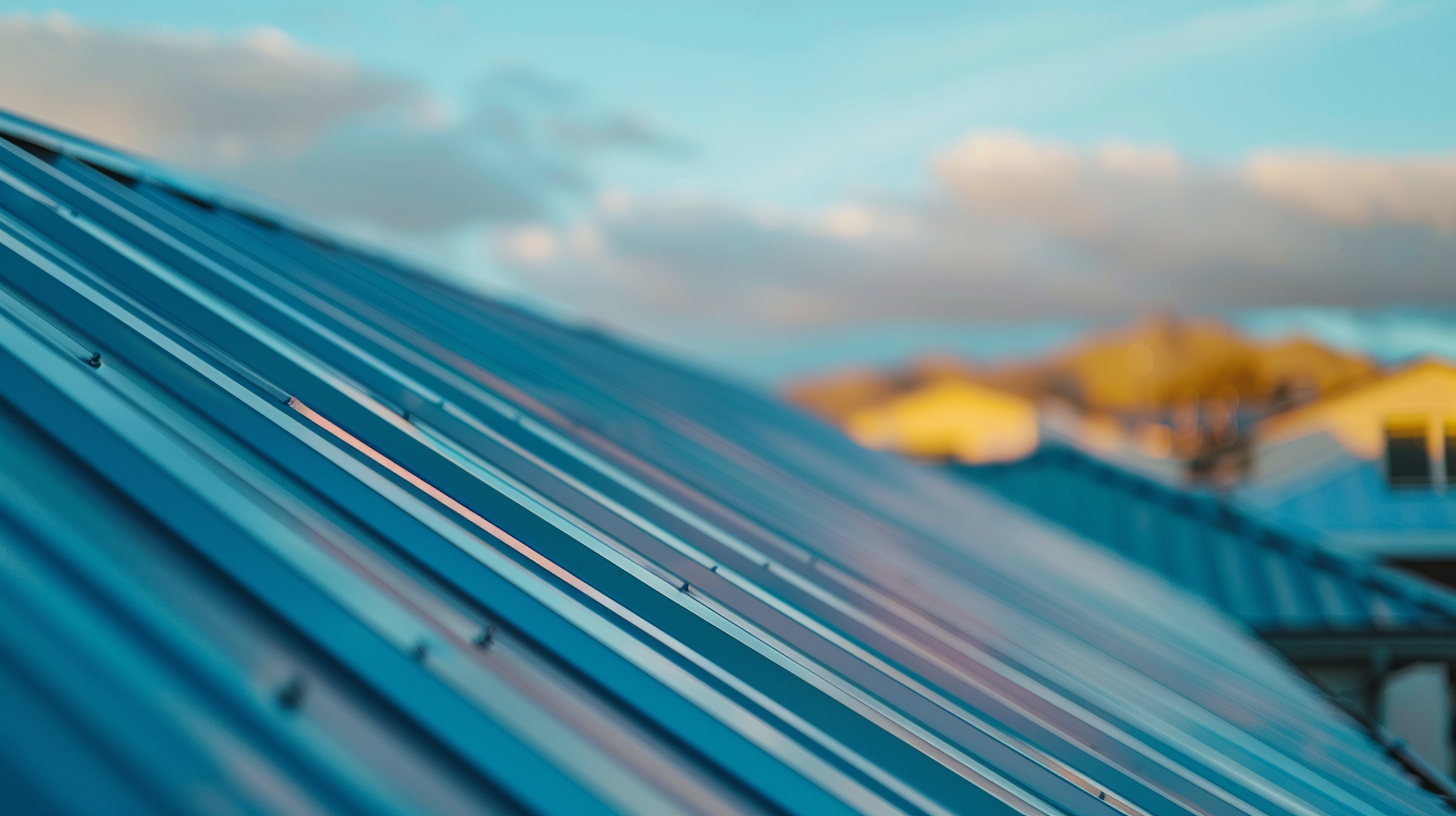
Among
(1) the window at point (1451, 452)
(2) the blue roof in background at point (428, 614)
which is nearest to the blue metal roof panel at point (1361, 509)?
(1) the window at point (1451, 452)

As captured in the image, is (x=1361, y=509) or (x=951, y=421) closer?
(x=1361, y=509)

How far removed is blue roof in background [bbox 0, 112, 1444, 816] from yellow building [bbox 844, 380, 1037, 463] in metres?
45.1

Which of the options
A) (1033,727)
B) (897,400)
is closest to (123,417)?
(1033,727)

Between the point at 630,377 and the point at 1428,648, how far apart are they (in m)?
9.02

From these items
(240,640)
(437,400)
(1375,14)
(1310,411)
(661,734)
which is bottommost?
(240,640)

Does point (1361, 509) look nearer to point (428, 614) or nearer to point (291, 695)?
point (428, 614)

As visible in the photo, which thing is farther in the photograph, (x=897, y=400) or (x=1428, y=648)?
(x=897, y=400)

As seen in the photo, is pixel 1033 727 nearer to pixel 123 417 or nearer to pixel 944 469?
pixel 123 417

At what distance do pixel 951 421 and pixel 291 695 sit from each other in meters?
52.3

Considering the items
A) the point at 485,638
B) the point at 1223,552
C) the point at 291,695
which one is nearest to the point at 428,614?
the point at 485,638

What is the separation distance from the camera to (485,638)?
1.97 meters

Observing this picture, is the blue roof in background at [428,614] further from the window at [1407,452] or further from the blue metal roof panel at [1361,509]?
the window at [1407,452]

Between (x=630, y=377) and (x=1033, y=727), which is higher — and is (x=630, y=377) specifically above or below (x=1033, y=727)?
above

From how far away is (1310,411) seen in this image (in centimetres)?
2233
